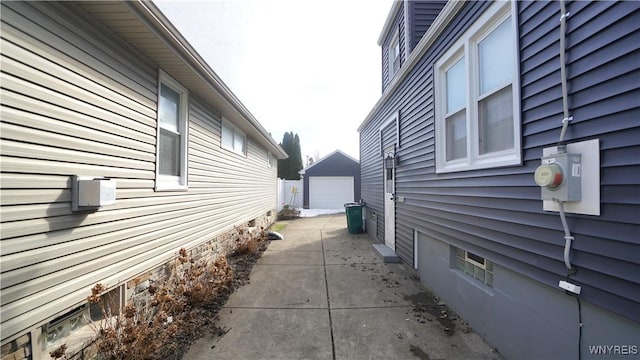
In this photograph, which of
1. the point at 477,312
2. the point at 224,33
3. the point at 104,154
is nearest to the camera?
the point at 104,154

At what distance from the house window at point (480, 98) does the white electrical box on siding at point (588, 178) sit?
58 centimetres

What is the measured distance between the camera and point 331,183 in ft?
63.2

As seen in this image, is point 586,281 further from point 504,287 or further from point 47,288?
point 47,288

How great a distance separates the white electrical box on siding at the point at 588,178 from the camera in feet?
5.72

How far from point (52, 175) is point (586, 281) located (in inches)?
152

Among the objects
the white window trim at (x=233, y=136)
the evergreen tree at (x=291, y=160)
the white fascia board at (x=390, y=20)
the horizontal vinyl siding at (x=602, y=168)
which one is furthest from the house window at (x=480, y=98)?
the evergreen tree at (x=291, y=160)

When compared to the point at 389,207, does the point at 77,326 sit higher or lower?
lower

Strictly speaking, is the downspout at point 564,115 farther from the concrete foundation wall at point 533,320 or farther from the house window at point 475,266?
the house window at point 475,266

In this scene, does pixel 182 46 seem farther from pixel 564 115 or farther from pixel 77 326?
pixel 564 115

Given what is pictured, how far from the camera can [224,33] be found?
5016mm

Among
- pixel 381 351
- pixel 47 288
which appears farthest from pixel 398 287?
pixel 47 288

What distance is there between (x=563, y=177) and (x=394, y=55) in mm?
6780

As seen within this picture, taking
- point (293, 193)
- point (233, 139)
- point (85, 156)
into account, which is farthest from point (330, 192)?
point (85, 156)

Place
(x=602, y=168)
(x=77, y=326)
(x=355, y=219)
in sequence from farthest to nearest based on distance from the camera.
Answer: (x=355, y=219)
(x=77, y=326)
(x=602, y=168)
